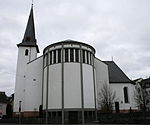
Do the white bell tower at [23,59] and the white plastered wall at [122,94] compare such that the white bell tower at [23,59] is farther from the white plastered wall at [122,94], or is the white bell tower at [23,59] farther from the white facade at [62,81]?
the white plastered wall at [122,94]

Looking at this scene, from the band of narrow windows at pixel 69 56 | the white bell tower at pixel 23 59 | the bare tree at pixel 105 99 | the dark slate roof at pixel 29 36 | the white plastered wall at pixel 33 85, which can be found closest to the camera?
the band of narrow windows at pixel 69 56

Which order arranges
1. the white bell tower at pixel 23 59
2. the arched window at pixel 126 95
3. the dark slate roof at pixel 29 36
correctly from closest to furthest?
the white bell tower at pixel 23 59
the arched window at pixel 126 95
the dark slate roof at pixel 29 36

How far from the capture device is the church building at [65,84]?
30734 millimetres

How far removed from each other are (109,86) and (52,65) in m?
15.3

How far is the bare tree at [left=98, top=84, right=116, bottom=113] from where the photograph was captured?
35116 mm

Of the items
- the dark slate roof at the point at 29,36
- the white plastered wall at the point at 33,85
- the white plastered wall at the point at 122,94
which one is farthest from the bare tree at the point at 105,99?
the dark slate roof at the point at 29,36

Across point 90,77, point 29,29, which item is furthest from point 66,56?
point 29,29

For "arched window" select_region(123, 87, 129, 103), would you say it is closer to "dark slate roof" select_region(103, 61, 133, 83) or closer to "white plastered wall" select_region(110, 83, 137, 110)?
"white plastered wall" select_region(110, 83, 137, 110)

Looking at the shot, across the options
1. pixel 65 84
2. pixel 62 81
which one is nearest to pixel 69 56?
pixel 62 81

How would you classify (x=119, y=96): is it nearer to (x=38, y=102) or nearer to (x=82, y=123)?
(x=82, y=123)

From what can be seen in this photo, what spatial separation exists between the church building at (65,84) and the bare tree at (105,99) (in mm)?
1000

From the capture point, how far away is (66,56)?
108 ft

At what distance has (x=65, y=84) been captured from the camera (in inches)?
1238

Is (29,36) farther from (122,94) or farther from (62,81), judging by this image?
(122,94)
